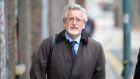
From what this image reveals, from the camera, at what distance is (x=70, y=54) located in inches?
246

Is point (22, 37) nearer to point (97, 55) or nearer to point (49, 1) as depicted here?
point (49, 1)

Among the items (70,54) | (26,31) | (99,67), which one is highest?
(70,54)

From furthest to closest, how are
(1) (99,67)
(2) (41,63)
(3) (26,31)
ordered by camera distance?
(3) (26,31)
(1) (99,67)
(2) (41,63)

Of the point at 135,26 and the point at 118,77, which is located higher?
the point at 118,77

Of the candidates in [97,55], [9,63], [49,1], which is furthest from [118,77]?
[97,55]

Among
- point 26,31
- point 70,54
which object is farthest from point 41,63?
point 26,31

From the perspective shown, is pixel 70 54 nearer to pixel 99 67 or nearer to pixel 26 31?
pixel 99 67

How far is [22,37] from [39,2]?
2250 millimetres

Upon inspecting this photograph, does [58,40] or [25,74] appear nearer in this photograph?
[58,40]

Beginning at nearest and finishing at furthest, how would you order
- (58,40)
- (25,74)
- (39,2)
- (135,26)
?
(58,40)
(25,74)
(39,2)
(135,26)

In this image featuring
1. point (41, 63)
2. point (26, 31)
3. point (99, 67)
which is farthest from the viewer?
point (26, 31)

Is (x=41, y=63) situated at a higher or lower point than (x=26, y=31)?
higher

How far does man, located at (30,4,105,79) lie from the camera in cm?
621

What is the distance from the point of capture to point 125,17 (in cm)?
1177
